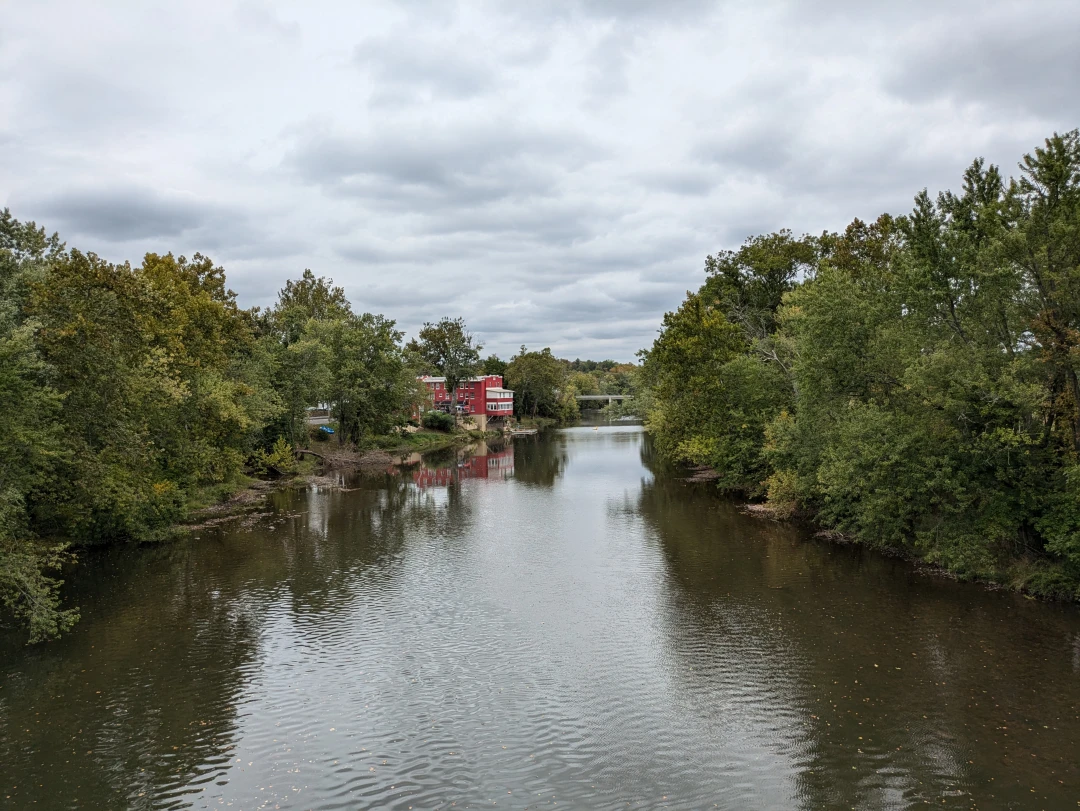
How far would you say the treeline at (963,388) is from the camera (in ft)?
74.3

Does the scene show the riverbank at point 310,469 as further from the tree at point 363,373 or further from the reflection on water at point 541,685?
the reflection on water at point 541,685

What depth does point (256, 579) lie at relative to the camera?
28.2m

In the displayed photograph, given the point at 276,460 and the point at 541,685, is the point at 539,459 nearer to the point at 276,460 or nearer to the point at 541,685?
the point at 276,460

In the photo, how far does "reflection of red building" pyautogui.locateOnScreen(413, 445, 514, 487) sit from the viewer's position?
5956 centimetres

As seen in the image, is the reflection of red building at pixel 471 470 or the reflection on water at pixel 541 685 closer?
the reflection on water at pixel 541 685

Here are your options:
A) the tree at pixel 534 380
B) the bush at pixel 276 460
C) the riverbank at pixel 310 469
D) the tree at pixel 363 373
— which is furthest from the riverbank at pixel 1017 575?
the tree at pixel 534 380

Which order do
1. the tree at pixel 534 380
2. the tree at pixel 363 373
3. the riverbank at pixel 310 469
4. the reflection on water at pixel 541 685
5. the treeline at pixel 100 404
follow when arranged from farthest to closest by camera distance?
the tree at pixel 534 380 → the tree at pixel 363 373 → the riverbank at pixel 310 469 → the treeline at pixel 100 404 → the reflection on water at pixel 541 685

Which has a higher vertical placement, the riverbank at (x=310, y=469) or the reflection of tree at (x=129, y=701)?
the riverbank at (x=310, y=469)

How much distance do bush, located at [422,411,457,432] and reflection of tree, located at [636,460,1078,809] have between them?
74.9 metres

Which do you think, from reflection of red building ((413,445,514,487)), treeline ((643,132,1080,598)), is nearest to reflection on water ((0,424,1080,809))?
treeline ((643,132,1080,598))

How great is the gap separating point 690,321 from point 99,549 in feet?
122

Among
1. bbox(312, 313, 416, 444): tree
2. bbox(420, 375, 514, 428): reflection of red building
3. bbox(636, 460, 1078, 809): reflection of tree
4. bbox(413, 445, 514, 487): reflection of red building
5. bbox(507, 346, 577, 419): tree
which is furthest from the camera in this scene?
bbox(507, 346, 577, 419): tree

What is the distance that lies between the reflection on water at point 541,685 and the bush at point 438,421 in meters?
69.7

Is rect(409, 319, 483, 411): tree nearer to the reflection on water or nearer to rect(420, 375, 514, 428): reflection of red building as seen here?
rect(420, 375, 514, 428): reflection of red building
